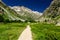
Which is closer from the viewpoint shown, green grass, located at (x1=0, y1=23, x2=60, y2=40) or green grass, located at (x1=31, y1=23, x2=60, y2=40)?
green grass, located at (x1=31, y1=23, x2=60, y2=40)

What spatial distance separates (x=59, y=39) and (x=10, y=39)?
15.6 m

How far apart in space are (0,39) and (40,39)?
41.1 feet

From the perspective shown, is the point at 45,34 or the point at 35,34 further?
the point at 35,34

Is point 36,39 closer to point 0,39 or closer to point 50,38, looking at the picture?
point 50,38

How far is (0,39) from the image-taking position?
5628 cm

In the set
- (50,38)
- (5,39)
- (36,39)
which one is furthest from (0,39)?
(50,38)

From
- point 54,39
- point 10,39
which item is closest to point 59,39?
point 54,39

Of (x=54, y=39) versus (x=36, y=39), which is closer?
(x=36, y=39)

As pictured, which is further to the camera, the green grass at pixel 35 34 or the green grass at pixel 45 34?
the green grass at pixel 35 34

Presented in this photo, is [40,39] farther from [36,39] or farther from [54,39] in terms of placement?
[54,39]

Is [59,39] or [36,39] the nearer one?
[36,39]

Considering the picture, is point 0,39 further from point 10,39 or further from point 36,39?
point 36,39

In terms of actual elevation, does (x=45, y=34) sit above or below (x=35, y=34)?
below

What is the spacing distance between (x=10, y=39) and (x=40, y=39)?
9.40m
